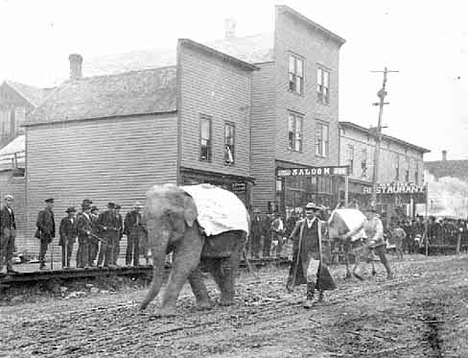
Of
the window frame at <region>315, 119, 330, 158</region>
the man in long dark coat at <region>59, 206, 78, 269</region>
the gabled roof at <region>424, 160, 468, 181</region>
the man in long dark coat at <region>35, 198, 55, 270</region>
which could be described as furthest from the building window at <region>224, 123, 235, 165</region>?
the gabled roof at <region>424, 160, 468, 181</region>

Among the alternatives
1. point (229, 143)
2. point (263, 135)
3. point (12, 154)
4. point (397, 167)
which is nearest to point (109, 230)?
point (229, 143)

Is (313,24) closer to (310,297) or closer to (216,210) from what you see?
(216,210)

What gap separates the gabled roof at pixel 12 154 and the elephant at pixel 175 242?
19820 mm

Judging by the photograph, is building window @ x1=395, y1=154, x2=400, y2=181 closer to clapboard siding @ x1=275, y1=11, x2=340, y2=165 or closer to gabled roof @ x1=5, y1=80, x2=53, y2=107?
clapboard siding @ x1=275, y1=11, x2=340, y2=165

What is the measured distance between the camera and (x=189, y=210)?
12.5 meters

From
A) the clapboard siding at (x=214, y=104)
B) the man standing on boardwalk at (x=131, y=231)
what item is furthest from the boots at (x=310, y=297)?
the clapboard siding at (x=214, y=104)

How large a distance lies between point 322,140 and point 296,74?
4.11 meters

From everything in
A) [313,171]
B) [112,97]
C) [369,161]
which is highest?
[112,97]

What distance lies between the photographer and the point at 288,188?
31.7 metres

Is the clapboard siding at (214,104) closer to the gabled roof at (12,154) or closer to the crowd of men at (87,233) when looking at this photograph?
the crowd of men at (87,233)

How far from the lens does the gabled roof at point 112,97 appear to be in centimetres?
2622

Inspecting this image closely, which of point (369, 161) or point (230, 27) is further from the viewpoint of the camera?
point (369, 161)

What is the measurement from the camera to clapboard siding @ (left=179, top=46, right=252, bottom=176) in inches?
1026

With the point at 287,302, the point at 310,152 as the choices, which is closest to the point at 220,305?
the point at 287,302
